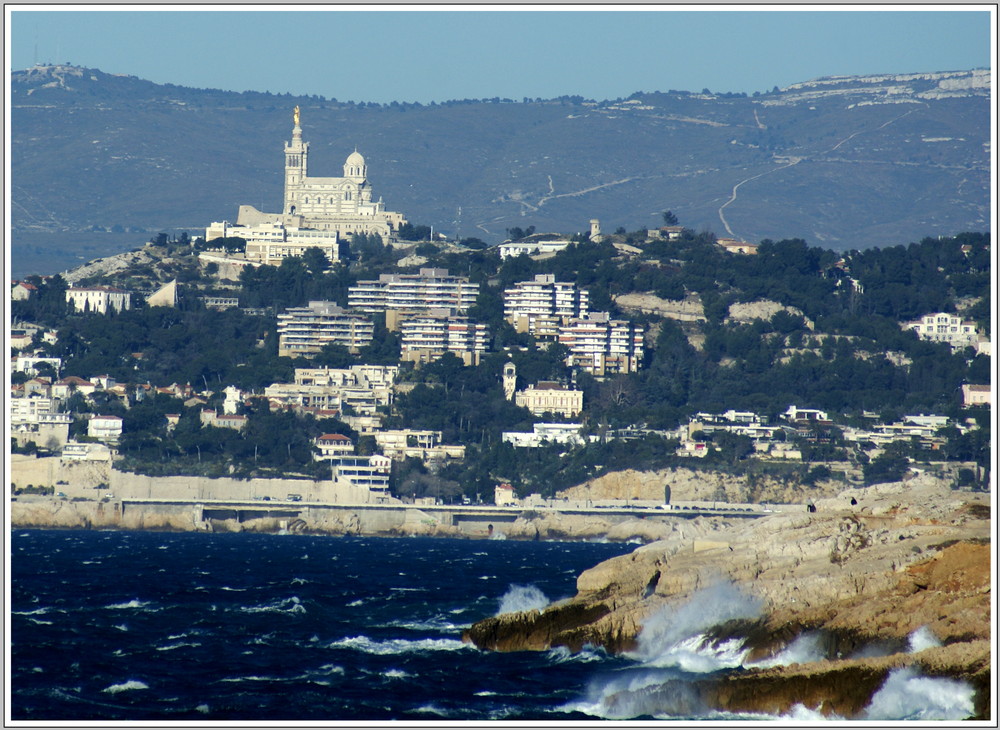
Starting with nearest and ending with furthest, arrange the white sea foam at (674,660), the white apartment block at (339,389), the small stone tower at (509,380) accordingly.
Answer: the white sea foam at (674,660)
the white apartment block at (339,389)
the small stone tower at (509,380)

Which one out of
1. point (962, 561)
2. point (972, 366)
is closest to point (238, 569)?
point (962, 561)

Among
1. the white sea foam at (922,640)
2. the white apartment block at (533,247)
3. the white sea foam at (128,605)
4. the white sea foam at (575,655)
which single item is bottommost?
the white sea foam at (128,605)

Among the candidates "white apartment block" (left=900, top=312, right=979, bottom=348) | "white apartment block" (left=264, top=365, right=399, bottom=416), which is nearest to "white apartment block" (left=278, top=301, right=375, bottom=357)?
"white apartment block" (left=264, top=365, right=399, bottom=416)

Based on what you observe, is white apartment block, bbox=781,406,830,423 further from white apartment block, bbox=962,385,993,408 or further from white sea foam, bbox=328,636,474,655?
white sea foam, bbox=328,636,474,655

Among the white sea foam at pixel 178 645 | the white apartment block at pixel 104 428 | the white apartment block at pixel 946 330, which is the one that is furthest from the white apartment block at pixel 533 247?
the white sea foam at pixel 178 645

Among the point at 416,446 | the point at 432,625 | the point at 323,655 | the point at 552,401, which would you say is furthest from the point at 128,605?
the point at 552,401

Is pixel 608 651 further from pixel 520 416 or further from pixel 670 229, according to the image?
pixel 670 229

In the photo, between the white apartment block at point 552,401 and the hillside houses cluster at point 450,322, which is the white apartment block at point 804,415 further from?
the hillside houses cluster at point 450,322
